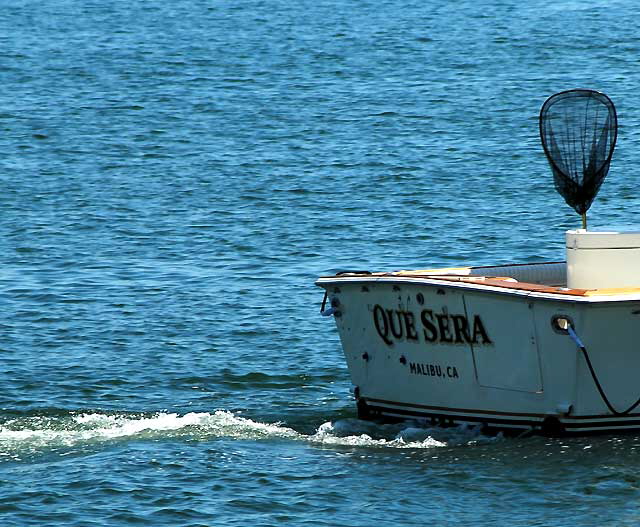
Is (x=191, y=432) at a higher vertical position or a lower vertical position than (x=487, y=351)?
lower

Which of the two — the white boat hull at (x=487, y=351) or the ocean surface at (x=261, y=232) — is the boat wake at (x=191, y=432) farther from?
the white boat hull at (x=487, y=351)

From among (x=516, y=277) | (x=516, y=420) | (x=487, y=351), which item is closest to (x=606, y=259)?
(x=487, y=351)

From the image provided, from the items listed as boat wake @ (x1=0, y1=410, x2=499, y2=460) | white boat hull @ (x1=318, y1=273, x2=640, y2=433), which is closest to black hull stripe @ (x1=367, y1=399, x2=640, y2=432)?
white boat hull @ (x1=318, y1=273, x2=640, y2=433)

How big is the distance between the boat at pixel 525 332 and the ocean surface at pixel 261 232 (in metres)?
0.35

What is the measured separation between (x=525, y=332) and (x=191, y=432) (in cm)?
360

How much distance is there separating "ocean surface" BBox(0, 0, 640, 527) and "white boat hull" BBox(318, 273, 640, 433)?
13.2 inches

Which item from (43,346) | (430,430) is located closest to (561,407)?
(430,430)

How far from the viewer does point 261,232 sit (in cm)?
2930

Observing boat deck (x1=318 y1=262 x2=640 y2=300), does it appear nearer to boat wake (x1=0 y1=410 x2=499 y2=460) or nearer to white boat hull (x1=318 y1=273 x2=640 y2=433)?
white boat hull (x1=318 y1=273 x2=640 y2=433)

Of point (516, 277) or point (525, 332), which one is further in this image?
point (516, 277)

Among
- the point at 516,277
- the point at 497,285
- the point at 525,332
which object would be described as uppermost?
the point at 497,285

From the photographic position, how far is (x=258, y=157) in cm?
3694

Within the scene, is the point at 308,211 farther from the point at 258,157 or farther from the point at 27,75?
the point at 27,75

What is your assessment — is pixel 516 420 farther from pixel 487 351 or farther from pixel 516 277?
pixel 516 277
